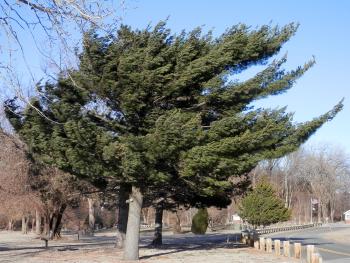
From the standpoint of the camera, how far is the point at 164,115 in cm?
2225

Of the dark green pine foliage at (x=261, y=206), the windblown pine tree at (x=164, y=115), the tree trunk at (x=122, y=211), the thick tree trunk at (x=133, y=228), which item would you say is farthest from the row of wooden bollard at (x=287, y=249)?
the dark green pine foliage at (x=261, y=206)

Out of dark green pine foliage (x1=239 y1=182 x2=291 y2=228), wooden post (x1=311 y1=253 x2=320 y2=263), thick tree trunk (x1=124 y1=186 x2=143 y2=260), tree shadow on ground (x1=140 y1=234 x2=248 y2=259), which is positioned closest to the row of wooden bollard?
wooden post (x1=311 y1=253 x2=320 y2=263)

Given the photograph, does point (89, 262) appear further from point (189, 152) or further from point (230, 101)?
point (230, 101)

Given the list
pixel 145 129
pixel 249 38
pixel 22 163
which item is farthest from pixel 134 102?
pixel 22 163

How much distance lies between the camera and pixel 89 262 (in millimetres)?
21828

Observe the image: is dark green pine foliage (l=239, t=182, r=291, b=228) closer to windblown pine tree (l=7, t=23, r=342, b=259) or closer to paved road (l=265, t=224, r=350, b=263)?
paved road (l=265, t=224, r=350, b=263)

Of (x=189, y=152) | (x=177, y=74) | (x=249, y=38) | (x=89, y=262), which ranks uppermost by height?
(x=249, y=38)

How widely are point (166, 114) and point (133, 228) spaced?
5.10 m

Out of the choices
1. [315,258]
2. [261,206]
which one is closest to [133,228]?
[315,258]

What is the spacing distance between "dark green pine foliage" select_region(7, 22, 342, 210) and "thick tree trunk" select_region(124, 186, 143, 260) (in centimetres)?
62

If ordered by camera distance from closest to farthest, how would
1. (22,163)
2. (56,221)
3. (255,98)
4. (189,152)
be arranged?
(189,152) → (255,98) → (22,163) → (56,221)

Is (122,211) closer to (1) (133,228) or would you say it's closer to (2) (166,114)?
(1) (133,228)

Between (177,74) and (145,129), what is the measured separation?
2640 millimetres

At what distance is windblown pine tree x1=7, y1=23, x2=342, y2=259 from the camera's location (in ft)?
71.6
